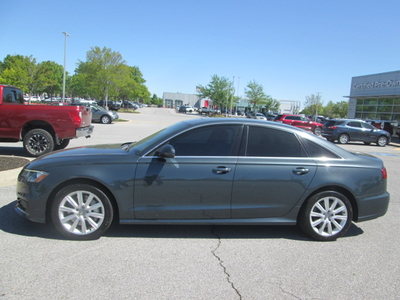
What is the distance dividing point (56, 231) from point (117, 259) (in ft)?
3.93

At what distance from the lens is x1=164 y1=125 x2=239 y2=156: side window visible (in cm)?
418

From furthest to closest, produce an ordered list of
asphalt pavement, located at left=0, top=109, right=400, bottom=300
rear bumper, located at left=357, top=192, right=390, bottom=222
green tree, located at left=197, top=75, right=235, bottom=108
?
1. green tree, located at left=197, top=75, right=235, bottom=108
2. rear bumper, located at left=357, top=192, right=390, bottom=222
3. asphalt pavement, located at left=0, top=109, right=400, bottom=300

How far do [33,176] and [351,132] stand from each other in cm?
2016

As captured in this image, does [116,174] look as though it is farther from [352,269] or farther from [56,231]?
[352,269]

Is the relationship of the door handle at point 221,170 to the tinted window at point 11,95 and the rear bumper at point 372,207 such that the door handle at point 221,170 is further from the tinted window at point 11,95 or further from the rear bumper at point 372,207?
the tinted window at point 11,95

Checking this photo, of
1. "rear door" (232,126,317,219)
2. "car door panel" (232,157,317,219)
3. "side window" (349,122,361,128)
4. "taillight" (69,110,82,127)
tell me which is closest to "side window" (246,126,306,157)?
"rear door" (232,126,317,219)

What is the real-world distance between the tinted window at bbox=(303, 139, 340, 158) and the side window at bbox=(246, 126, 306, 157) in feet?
0.32

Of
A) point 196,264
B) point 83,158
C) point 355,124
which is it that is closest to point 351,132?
point 355,124

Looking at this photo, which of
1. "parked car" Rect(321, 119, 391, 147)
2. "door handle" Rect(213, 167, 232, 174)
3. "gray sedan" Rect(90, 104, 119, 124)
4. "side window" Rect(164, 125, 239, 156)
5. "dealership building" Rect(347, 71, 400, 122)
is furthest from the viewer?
"dealership building" Rect(347, 71, 400, 122)

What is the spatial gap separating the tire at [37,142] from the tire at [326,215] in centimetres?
766

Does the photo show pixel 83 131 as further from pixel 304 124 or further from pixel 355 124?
pixel 304 124

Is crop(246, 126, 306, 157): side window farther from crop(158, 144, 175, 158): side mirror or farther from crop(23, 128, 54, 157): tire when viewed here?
crop(23, 128, 54, 157): tire

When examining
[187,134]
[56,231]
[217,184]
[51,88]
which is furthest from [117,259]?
[51,88]

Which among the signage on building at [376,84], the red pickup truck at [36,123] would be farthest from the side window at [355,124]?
the red pickup truck at [36,123]
